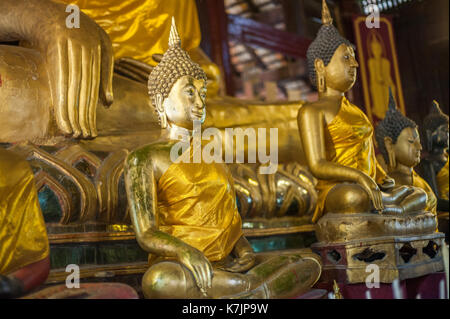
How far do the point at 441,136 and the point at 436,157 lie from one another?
15 cm

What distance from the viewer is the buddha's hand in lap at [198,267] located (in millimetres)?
1275

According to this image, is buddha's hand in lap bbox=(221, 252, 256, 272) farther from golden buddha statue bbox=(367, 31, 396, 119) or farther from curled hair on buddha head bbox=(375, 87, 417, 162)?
golden buddha statue bbox=(367, 31, 396, 119)

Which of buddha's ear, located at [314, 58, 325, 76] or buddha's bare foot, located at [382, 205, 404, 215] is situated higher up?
buddha's ear, located at [314, 58, 325, 76]

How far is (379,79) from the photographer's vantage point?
4.54m

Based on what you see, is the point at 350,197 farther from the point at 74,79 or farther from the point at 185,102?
the point at 74,79

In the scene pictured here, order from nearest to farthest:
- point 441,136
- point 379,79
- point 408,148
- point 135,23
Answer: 1. point 408,148
2. point 135,23
3. point 441,136
4. point 379,79

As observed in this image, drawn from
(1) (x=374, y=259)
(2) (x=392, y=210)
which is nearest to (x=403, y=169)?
(2) (x=392, y=210)

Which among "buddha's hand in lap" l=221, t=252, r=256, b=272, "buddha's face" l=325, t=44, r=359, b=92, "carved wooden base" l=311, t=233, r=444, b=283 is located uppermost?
"buddha's face" l=325, t=44, r=359, b=92

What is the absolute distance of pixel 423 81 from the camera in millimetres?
5531

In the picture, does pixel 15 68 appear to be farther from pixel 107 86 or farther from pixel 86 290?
pixel 86 290

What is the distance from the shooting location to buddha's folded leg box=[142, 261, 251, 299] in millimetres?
1269

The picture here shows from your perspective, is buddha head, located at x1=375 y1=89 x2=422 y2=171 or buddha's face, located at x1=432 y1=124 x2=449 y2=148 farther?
buddha's face, located at x1=432 y1=124 x2=449 y2=148

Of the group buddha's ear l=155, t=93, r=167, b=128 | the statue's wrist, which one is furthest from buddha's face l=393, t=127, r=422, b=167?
the statue's wrist
